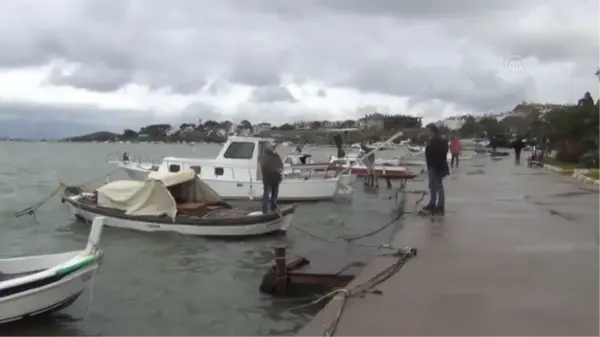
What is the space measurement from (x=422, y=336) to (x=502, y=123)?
548ft

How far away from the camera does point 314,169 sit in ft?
125

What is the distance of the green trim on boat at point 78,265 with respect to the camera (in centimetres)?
1027

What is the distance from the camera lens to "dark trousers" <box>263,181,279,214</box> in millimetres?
20594

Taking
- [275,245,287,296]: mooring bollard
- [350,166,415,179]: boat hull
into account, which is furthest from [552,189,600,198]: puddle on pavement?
[350,166,415,179]: boat hull

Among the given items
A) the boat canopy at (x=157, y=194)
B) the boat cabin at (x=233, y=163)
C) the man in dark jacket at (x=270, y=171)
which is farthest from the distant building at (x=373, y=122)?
the man in dark jacket at (x=270, y=171)

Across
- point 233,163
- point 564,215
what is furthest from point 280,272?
point 233,163

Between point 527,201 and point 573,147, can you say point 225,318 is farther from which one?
point 573,147

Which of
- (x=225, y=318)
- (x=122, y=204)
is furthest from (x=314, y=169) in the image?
(x=225, y=318)

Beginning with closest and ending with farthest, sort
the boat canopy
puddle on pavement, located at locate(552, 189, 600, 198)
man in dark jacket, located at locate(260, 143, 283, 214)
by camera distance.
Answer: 1. man in dark jacket, located at locate(260, 143, 283, 214)
2. the boat canopy
3. puddle on pavement, located at locate(552, 189, 600, 198)

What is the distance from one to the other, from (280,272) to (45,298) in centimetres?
381

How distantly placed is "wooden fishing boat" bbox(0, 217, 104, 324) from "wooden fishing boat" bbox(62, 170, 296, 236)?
8.51m

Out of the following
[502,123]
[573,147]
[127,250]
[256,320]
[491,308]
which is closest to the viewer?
[491,308]

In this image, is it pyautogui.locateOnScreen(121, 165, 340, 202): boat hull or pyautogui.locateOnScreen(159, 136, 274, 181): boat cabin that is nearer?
pyautogui.locateOnScreen(121, 165, 340, 202): boat hull

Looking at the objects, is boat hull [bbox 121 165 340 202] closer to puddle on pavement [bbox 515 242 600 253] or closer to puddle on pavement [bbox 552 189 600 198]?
puddle on pavement [bbox 552 189 600 198]
